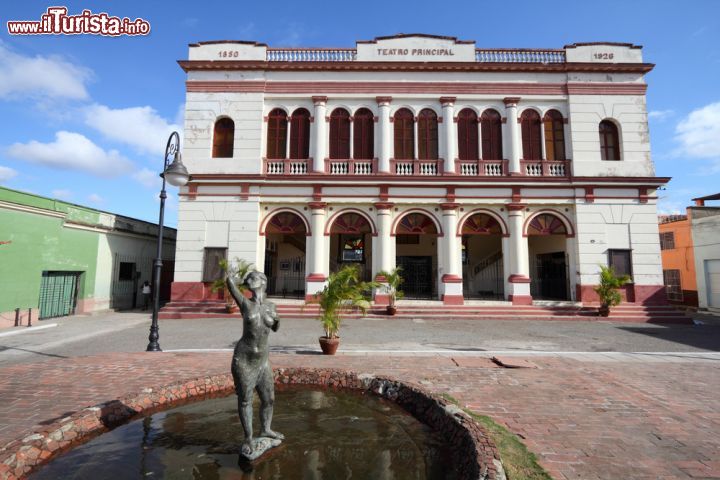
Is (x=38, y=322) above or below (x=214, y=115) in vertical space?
below

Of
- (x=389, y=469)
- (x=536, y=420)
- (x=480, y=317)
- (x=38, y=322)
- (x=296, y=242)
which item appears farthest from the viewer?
(x=296, y=242)

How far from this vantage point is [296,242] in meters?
20.3

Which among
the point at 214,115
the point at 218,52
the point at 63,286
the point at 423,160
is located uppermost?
the point at 218,52

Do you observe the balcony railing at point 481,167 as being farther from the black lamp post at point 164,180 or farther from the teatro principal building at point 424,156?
the black lamp post at point 164,180

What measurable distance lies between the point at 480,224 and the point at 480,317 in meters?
4.48

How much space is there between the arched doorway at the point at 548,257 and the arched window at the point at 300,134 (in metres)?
11.1

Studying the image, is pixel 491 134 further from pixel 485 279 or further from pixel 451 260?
pixel 485 279

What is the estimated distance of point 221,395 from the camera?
5.35 metres

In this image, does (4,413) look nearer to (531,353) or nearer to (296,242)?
(531,353)

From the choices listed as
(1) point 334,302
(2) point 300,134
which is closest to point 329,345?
(1) point 334,302

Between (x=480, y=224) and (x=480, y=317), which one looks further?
(x=480, y=224)

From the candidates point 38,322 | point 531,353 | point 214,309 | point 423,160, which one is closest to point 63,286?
point 38,322

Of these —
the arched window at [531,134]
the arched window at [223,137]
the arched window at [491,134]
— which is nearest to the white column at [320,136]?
the arched window at [223,137]

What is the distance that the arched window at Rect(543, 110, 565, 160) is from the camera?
16.4 m
